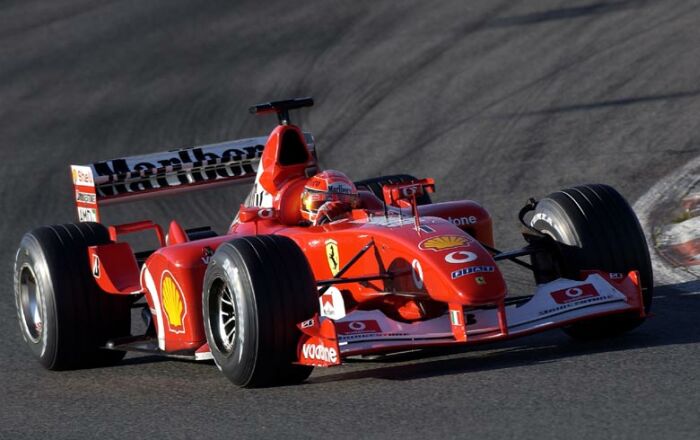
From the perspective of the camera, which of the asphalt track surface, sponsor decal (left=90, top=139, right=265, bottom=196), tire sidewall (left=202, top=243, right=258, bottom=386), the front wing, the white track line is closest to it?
the asphalt track surface

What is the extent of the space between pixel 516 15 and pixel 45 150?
7.24m

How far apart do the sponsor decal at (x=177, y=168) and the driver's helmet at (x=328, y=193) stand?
5.19ft

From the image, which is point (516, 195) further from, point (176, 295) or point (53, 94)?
point (53, 94)

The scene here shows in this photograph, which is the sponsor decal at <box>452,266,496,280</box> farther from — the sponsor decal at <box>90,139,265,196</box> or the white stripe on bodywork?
the sponsor decal at <box>90,139,265,196</box>

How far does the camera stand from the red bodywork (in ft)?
24.6

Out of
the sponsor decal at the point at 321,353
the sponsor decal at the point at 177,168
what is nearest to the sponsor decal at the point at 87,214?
the sponsor decal at the point at 177,168

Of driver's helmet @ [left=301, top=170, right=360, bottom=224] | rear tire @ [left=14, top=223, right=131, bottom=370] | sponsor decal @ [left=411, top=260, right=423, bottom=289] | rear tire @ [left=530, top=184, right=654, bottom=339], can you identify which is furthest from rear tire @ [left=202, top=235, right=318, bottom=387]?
rear tire @ [left=530, top=184, right=654, bottom=339]

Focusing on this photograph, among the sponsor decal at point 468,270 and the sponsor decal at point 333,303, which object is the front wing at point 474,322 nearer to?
the sponsor decal at point 468,270

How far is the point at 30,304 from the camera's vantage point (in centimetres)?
952

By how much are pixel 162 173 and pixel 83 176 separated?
59 cm

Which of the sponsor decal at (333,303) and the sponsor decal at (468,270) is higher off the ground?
the sponsor decal at (468,270)

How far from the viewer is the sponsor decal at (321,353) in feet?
23.6

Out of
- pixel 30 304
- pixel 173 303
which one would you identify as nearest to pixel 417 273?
pixel 173 303

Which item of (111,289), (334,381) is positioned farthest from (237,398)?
(111,289)
